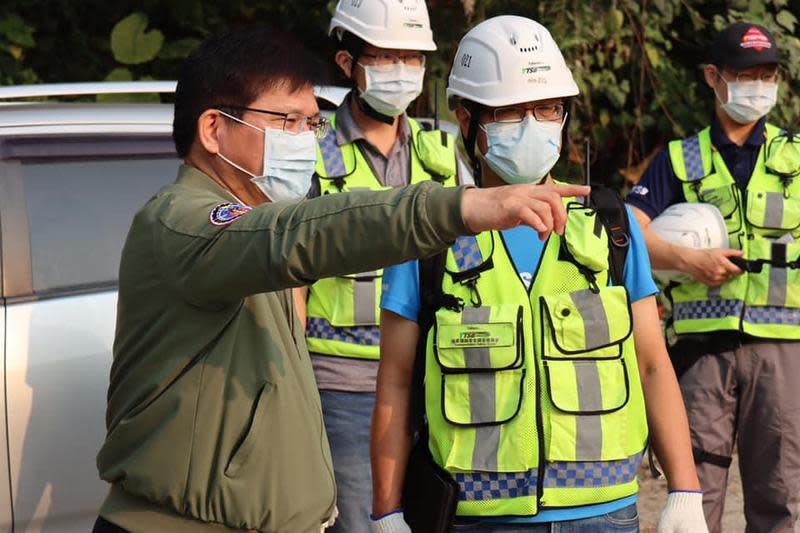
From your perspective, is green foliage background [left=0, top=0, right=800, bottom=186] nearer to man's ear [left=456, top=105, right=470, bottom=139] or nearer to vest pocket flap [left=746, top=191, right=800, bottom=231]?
vest pocket flap [left=746, top=191, right=800, bottom=231]

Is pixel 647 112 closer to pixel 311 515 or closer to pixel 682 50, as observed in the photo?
pixel 682 50

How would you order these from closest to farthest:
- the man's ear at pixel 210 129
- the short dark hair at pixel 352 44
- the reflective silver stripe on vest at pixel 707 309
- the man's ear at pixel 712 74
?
the man's ear at pixel 210 129 → the short dark hair at pixel 352 44 → the reflective silver stripe on vest at pixel 707 309 → the man's ear at pixel 712 74

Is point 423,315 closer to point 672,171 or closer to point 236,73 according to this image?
point 236,73

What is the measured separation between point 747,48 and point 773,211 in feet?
2.32

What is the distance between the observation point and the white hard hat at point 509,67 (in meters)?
3.27

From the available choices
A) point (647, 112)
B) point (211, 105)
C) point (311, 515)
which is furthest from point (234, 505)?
point (647, 112)

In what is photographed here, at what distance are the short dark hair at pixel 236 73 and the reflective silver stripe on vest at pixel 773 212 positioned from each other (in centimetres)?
249

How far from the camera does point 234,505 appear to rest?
2.58 meters

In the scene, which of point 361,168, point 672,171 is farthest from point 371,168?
point 672,171

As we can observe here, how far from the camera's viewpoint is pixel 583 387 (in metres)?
3.05

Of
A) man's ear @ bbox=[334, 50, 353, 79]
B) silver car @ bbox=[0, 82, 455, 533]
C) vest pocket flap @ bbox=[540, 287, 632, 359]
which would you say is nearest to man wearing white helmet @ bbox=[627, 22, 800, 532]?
man's ear @ bbox=[334, 50, 353, 79]

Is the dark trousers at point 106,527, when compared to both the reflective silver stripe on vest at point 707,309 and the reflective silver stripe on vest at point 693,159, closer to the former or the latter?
the reflective silver stripe on vest at point 707,309

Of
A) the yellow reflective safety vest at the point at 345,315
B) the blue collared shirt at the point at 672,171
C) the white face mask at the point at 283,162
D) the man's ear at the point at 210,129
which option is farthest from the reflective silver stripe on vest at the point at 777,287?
the man's ear at the point at 210,129

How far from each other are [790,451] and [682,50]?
12.5ft
